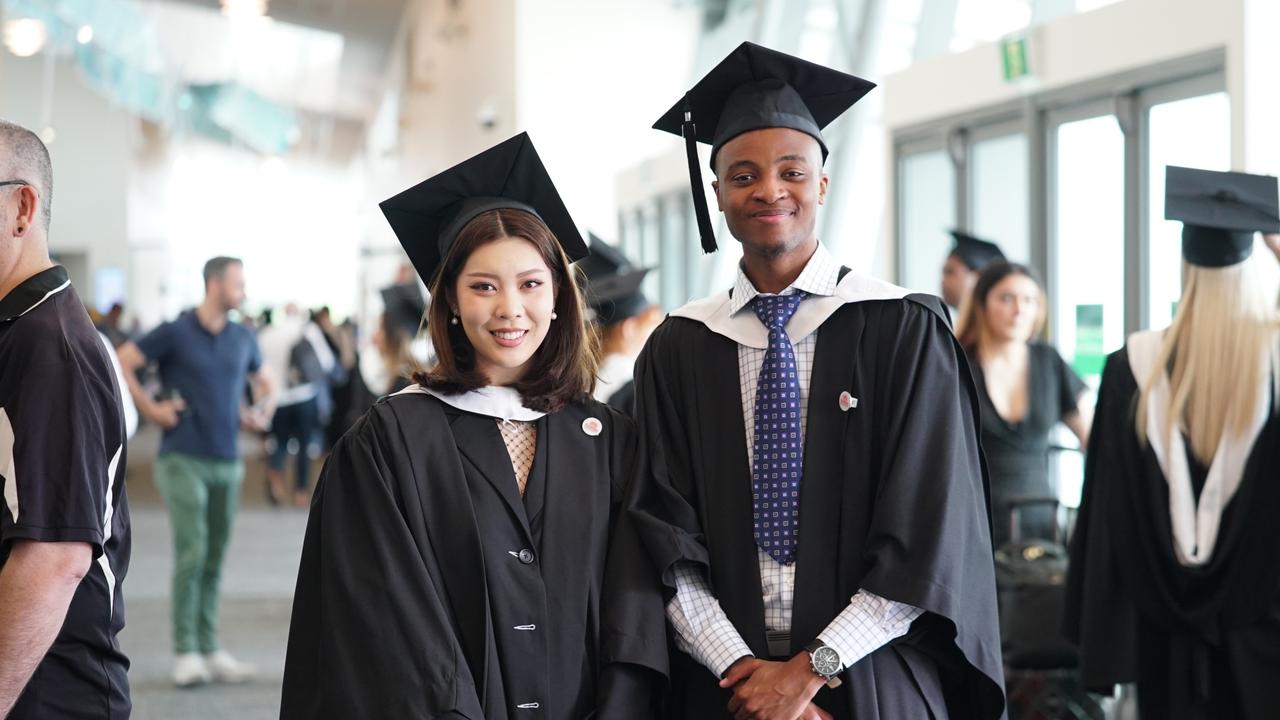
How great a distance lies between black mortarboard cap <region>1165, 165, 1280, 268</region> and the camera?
3.18 metres

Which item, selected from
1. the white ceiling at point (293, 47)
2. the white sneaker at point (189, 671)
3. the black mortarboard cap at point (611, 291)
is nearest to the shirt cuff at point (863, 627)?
the black mortarboard cap at point (611, 291)

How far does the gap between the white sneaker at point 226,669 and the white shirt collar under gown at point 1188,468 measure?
12.8 ft

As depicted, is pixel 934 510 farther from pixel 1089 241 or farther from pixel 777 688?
pixel 1089 241

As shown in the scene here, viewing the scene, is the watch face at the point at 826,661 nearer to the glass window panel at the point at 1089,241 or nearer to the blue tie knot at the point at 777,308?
the blue tie knot at the point at 777,308

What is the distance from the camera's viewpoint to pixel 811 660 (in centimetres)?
209

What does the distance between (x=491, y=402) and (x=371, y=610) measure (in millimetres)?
417

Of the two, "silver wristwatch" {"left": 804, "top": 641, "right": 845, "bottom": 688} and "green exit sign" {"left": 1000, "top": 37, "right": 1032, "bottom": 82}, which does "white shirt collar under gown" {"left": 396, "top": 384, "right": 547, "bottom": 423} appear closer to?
"silver wristwatch" {"left": 804, "top": 641, "right": 845, "bottom": 688}

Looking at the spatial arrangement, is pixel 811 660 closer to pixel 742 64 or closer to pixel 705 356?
pixel 705 356

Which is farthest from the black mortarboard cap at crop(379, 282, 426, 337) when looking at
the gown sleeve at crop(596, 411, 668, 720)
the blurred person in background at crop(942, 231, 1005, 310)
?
the gown sleeve at crop(596, 411, 668, 720)

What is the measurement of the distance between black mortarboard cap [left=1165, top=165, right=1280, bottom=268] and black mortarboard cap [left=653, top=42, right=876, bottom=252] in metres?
1.21

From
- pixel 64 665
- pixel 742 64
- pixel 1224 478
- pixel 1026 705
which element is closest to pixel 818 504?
pixel 742 64

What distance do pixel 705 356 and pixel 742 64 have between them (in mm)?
541

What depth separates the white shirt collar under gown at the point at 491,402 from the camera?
7.47 ft

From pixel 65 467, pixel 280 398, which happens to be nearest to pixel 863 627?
pixel 65 467
